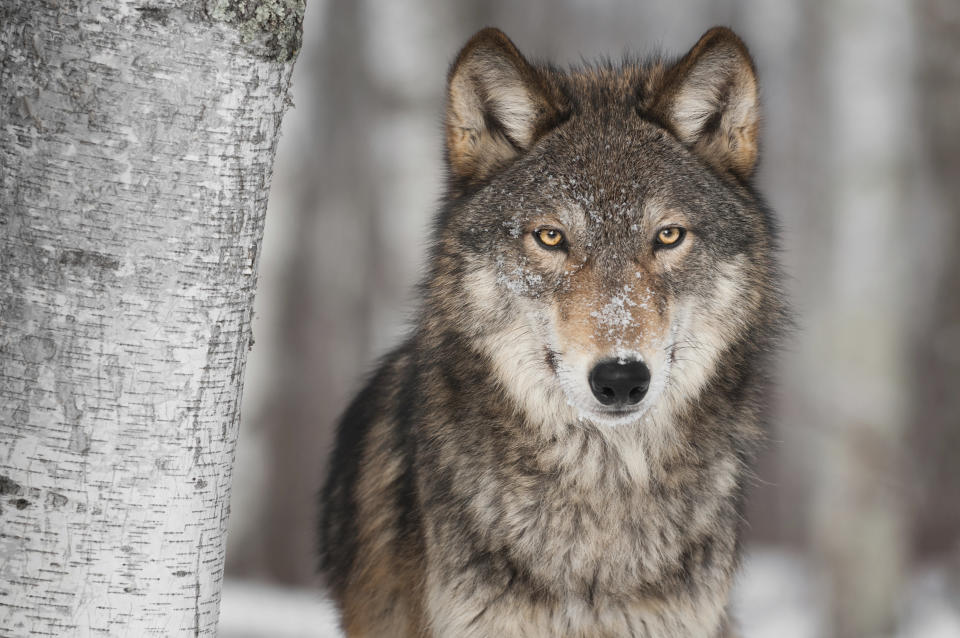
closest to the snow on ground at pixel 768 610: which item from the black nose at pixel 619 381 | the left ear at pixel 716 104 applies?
the left ear at pixel 716 104

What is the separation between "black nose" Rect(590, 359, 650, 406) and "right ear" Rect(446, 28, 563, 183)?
0.93 metres

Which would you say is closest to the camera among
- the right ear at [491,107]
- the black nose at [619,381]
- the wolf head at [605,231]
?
the black nose at [619,381]

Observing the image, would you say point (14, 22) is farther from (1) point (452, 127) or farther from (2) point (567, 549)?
(2) point (567, 549)

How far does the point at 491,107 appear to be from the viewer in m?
3.40

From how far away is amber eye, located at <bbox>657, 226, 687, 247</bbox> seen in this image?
3.15 meters

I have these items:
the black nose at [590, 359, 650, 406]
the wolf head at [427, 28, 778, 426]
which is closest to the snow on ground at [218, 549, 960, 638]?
the wolf head at [427, 28, 778, 426]

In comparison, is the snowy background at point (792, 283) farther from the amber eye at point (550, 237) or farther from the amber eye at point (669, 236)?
the amber eye at point (669, 236)

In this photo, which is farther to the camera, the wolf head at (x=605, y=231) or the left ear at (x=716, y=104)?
the left ear at (x=716, y=104)

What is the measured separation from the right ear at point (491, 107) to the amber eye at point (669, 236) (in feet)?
1.89

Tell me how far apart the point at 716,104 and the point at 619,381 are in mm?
1169

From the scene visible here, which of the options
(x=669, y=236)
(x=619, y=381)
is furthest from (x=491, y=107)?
(x=619, y=381)

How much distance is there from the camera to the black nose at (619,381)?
287cm

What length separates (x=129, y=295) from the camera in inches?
76.8

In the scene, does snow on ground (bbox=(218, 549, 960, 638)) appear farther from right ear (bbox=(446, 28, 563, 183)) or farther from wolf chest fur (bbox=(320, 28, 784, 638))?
right ear (bbox=(446, 28, 563, 183))
